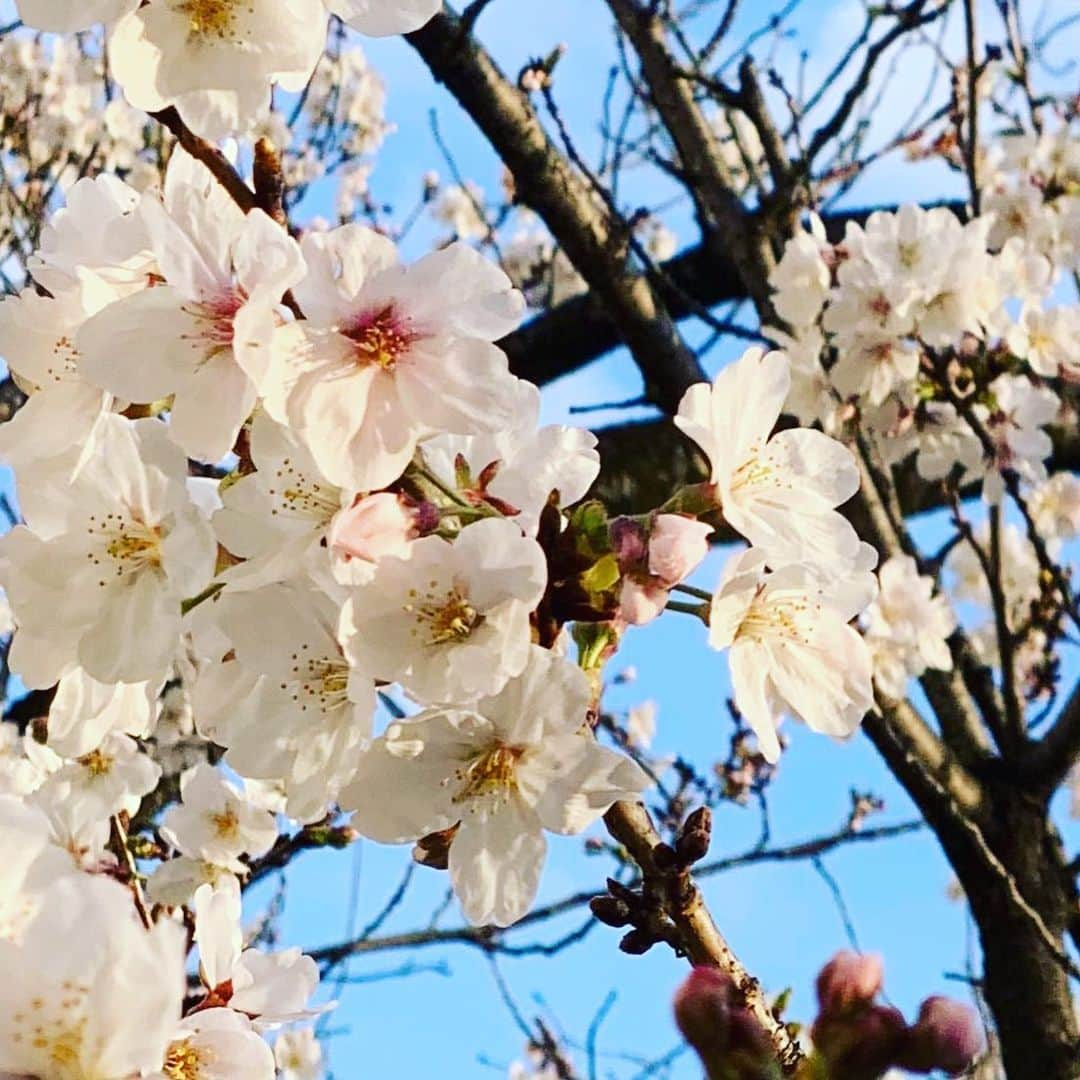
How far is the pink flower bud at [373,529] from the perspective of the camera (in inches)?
26.8

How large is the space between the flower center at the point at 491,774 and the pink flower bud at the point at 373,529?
5.9 inches

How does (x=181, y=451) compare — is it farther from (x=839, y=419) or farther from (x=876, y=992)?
(x=839, y=419)

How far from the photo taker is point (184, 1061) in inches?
27.7

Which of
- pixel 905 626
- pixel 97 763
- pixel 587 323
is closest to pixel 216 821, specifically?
pixel 97 763

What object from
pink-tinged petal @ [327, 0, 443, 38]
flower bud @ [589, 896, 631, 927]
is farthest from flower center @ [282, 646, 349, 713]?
pink-tinged petal @ [327, 0, 443, 38]

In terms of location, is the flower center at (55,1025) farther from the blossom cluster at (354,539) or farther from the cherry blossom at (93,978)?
the blossom cluster at (354,539)

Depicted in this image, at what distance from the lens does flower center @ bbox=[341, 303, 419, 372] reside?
2.50 feet

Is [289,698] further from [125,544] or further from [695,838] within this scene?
[695,838]

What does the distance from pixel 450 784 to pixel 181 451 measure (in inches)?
10.8

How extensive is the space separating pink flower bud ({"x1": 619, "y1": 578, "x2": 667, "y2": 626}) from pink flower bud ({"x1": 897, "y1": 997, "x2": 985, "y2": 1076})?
0.26m

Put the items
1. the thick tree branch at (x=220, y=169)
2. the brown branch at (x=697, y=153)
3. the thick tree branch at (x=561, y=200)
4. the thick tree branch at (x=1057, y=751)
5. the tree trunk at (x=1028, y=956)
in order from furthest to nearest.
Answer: the brown branch at (x=697, y=153) → the thick tree branch at (x=1057, y=751) → the tree trunk at (x=1028, y=956) → the thick tree branch at (x=561, y=200) → the thick tree branch at (x=220, y=169)

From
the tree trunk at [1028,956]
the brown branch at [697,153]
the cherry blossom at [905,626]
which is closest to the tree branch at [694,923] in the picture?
the tree trunk at [1028,956]

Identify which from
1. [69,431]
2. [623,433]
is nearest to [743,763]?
[623,433]

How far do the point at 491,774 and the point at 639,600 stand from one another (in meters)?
0.16
